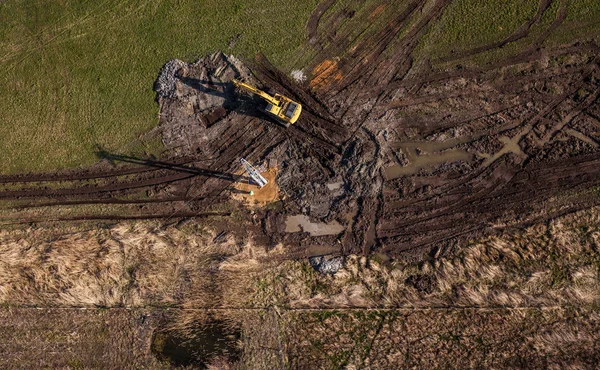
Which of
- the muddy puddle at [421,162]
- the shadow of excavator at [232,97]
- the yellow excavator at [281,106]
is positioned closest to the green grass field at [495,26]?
the muddy puddle at [421,162]

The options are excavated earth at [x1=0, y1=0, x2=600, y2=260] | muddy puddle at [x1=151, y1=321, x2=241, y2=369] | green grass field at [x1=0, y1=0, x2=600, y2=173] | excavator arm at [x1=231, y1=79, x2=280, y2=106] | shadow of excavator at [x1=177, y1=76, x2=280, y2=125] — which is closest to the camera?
excavator arm at [x1=231, y1=79, x2=280, y2=106]

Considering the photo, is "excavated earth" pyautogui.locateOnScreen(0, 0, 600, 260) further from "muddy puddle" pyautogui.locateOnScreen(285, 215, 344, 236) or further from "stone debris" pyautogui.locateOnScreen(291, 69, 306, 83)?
"stone debris" pyautogui.locateOnScreen(291, 69, 306, 83)

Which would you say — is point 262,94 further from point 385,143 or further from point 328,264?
point 328,264

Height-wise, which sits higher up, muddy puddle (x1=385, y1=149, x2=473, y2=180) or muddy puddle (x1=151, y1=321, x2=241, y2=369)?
muddy puddle (x1=385, y1=149, x2=473, y2=180)

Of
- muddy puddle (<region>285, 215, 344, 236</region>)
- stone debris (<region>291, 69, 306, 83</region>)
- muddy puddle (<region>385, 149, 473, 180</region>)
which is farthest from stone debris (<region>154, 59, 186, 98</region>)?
muddy puddle (<region>385, 149, 473, 180</region>)

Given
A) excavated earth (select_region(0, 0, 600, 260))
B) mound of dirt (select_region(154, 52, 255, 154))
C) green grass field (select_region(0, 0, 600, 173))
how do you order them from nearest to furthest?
excavated earth (select_region(0, 0, 600, 260)) < green grass field (select_region(0, 0, 600, 173)) < mound of dirt (select_region(154, 52, 255, 154))

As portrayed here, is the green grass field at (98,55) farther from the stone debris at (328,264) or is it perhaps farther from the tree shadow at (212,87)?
the stone debris at (328,264)
